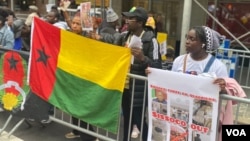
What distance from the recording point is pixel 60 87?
4676 millimetres

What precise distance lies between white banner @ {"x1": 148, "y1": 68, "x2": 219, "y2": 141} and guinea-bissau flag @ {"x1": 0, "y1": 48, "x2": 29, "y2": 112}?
7.15ft

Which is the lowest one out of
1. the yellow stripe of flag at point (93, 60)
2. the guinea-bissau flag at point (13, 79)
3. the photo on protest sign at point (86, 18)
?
the guinea-bissau flag at point (13, 79)

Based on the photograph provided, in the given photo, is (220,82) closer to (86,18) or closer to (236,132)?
(236,132)

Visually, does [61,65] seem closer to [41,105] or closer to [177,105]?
[41,105]

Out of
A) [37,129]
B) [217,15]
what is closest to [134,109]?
[37,129]

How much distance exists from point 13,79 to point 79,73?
129cm

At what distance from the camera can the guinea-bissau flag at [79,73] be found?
4098 mm

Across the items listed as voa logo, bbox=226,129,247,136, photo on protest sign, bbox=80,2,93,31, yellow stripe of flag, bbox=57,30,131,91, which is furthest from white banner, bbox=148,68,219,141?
photo on protest sign, bbox=80,2,93,31

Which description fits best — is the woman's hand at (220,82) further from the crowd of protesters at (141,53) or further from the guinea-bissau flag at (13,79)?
the guinea-bissau flag at (13,79)

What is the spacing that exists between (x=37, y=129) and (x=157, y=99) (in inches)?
107

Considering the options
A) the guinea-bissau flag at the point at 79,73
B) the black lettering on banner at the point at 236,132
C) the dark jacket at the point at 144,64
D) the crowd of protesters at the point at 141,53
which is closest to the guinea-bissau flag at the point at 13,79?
the guinea-bissau flag at the point at 79,73

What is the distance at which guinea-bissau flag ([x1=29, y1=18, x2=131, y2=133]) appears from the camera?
410 cm

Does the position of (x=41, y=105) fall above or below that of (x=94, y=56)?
below

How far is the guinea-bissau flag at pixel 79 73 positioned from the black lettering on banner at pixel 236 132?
131cm
